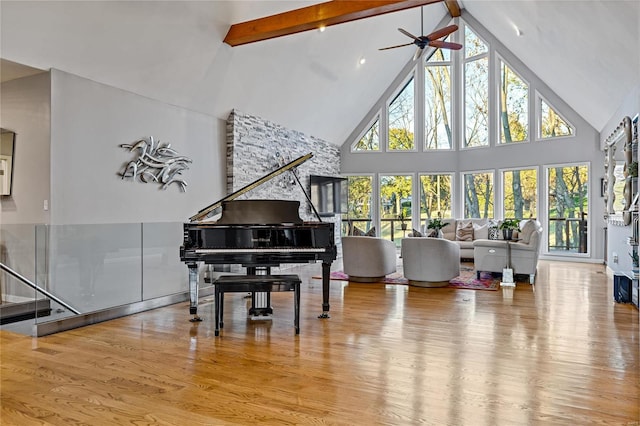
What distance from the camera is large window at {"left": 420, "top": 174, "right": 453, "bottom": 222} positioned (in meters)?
11.6

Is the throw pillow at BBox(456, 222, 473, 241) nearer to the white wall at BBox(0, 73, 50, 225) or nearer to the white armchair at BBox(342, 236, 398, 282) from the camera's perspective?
the white armchair at BBox(342, 236, 398, 282)

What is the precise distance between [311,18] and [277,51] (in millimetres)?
1441

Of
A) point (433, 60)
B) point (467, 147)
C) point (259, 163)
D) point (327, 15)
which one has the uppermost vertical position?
point (433, 60)

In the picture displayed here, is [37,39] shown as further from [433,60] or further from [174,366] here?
[433,60]

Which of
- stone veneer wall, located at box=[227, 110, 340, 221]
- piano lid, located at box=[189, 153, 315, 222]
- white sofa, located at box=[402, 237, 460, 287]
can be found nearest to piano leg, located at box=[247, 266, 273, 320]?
piano lid, located at box=[189, 153, 315, 222]

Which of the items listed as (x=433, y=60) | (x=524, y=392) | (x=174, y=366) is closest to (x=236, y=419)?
(x=174, y=366)

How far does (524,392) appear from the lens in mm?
2744

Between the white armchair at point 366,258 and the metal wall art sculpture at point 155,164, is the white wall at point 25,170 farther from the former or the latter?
the white armchair at point 366,258

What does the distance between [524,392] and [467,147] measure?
376 inches

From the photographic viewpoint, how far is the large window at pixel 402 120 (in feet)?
39.4

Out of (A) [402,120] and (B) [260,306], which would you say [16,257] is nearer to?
(B) [260,306]

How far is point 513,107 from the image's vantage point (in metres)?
10.8

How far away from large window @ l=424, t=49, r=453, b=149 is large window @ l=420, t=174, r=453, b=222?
867 millimetres

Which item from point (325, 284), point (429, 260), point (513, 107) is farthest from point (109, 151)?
point (513, 107)
